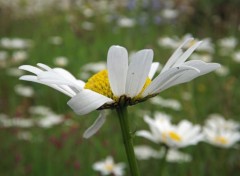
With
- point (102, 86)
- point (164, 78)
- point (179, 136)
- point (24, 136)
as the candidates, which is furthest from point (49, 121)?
point (164, 78)

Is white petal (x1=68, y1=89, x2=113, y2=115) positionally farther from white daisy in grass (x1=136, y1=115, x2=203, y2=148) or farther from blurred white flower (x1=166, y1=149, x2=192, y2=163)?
blurred white flower (x1=166, y1=149, x2=192, y2=163)

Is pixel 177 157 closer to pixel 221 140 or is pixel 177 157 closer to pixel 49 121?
pixel 221 140

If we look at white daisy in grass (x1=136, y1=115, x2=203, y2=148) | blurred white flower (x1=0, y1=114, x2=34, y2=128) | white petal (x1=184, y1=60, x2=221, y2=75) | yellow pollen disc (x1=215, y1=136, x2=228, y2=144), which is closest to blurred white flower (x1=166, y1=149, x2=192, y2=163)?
yellow pollen disc (x1=215, y1=136, x2=228, y2=144)

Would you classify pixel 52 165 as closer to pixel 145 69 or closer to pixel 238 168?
pixel 238 168

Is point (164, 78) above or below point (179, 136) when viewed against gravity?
below

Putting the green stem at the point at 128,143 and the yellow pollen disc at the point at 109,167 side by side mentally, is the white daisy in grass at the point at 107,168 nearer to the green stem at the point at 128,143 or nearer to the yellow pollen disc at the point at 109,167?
the yellow pollen disc at the point at 109,167

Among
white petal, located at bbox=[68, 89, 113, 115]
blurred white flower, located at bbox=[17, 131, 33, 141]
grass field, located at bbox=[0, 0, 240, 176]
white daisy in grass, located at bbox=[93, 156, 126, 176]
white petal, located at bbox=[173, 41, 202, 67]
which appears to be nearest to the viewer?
white petal, located at bbox=[68, 89, 113, 115]

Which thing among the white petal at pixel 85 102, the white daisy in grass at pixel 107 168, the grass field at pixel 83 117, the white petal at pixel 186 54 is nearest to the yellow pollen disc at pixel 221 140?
the grass field at pixel 83 117
